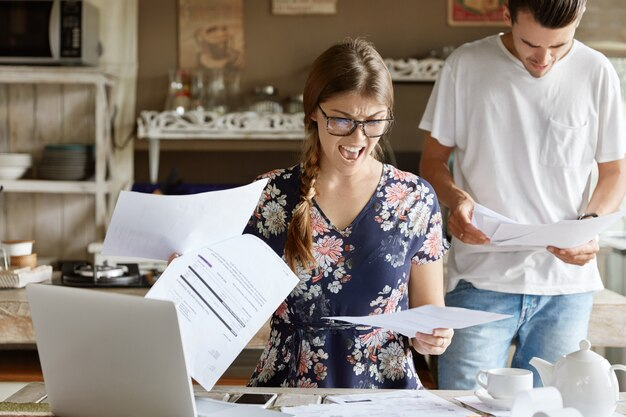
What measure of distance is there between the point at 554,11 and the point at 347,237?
0.71m

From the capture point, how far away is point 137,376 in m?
1.27

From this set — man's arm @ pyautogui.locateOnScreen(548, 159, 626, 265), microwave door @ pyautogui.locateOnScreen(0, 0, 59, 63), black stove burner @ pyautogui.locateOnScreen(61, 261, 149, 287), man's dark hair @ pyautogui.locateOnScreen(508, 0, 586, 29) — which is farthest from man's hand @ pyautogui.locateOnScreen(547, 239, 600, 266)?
microwave door @ pyautogui.locateOnScreen(0, 0, 59, 63)

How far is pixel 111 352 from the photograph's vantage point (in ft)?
4.15

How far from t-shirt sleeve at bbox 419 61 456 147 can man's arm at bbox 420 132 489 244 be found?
34mm

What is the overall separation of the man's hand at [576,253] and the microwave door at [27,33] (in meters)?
2.58

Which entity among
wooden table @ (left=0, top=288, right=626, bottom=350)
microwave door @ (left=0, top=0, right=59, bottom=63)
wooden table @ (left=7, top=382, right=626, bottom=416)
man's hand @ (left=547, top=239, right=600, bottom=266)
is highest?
microwave door @ (left=0, top=0, right=59, bottom=63)

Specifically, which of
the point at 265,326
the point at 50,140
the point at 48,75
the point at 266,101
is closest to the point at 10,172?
the point at 50,140

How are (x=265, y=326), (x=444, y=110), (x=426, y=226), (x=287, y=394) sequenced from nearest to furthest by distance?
(x=287, y=394)
(x=426, y=226)
(x=444, y=110)
(x=265, y=326)

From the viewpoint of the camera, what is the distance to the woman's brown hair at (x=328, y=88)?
1.82 metres

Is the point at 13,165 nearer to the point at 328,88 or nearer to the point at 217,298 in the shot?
the point at 328,88

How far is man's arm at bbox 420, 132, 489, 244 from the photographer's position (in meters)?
2.09

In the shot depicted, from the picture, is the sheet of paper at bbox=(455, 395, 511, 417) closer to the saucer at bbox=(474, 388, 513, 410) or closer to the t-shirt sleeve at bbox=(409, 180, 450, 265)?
the saucer at bbox=(474, 388, 513, 410)

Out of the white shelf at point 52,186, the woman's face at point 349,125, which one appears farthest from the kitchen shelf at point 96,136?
the woman's face at point 349,125

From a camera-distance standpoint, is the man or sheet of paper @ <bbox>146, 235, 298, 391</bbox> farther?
the man
